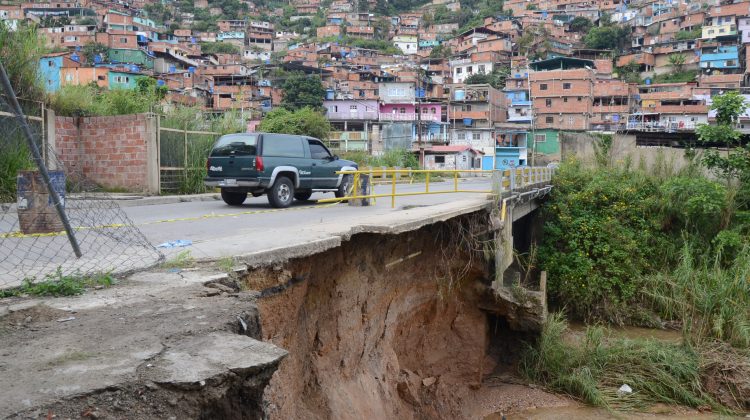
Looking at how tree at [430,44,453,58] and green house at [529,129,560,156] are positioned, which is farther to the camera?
tree at [430,44,453,58]

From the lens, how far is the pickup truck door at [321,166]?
606 inches

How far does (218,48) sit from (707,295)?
112681 mm

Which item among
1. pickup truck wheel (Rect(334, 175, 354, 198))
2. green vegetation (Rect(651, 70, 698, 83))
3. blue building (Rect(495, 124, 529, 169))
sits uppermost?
green vegetation (Rect(651, 70, 698, 83))

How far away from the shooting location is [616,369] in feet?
46.5

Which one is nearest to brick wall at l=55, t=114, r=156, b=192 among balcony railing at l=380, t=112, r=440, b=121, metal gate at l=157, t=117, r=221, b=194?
metal gate at l=157, t=117, r=221, b=194

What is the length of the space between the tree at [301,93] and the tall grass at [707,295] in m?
51.1

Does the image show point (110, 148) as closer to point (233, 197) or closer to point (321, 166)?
point (233, 197)

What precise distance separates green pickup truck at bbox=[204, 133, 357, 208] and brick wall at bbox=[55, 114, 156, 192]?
4.42 metres

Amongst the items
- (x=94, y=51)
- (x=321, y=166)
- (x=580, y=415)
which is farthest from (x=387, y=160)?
(x=94, y=51)

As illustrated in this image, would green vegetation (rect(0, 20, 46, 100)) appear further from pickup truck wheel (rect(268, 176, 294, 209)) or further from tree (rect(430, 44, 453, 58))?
tree (rect(430, 44, 453, 58))

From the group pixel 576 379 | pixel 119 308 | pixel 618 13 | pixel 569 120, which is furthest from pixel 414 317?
pixel 618 13

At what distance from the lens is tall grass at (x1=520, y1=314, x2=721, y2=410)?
13430mm

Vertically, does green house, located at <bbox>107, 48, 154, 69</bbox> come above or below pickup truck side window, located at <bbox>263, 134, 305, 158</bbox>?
above

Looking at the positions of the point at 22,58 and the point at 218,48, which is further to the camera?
the point at 218,48
